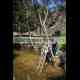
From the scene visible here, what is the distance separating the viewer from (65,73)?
356cm

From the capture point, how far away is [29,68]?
3.58 m

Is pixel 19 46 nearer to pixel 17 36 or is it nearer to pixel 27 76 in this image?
pixel 17 36

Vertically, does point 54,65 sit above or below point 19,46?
below

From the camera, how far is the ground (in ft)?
11.7

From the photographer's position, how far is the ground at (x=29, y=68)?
3.57 meters
